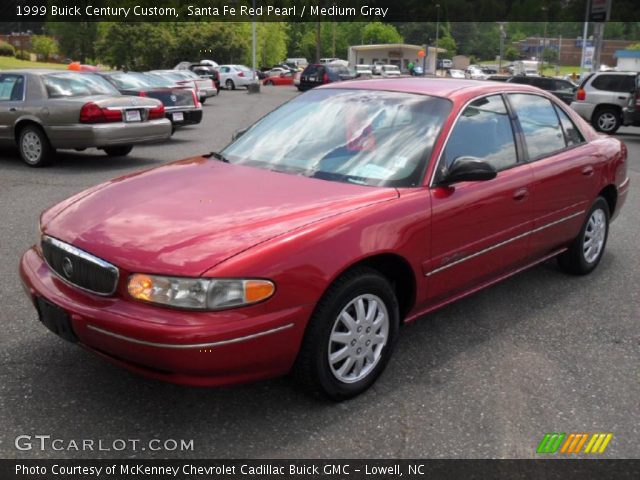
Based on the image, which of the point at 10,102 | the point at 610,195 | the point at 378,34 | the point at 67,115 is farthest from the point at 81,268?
the point at 378,34

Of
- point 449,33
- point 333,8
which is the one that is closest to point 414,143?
point 333,8

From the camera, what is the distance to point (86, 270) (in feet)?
9.65

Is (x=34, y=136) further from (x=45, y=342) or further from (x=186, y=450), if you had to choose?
(x=186, y=450)

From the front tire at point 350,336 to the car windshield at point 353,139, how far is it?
64 cm

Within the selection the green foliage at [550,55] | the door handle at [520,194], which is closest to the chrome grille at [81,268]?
the door handle at [520,194]

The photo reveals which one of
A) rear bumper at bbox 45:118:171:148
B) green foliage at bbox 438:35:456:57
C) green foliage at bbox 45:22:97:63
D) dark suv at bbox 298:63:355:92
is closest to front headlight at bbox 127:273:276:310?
rear bumper at bbox 45:118:171:148

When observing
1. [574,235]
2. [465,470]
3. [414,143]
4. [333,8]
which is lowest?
[465,470]

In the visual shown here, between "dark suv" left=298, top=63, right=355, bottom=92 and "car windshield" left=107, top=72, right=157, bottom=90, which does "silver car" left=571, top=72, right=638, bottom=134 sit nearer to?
"car windshield" left=107, top=72, right=157, bottom=90

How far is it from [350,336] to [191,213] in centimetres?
95

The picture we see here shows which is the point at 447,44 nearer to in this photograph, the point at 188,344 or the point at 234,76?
the point at 234,76

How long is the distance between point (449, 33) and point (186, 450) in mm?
150036

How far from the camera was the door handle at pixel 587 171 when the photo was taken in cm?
484

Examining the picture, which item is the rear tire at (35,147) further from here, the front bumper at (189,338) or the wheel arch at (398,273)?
the wheel arch at (398,273)

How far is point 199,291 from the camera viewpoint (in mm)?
2695
